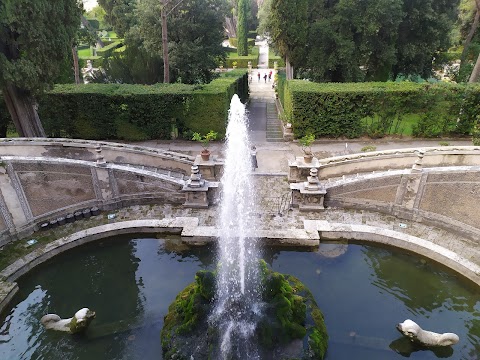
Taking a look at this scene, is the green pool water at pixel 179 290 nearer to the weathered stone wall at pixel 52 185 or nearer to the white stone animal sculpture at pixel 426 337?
the white stone animal sculpture at pixel 426 337

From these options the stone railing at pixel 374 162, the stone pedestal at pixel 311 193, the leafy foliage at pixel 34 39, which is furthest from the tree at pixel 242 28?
the stone pedestal at pixel 311 193

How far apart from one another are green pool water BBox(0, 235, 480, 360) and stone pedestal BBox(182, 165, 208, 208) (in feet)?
6.28

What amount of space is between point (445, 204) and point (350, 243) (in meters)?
3.35

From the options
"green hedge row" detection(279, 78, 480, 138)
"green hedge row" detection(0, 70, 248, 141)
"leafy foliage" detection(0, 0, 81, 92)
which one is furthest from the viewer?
"green hedge row" detection(0, 70, 248, 141)

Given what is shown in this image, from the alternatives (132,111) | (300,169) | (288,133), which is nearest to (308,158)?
(300,169)

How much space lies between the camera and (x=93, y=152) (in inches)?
588

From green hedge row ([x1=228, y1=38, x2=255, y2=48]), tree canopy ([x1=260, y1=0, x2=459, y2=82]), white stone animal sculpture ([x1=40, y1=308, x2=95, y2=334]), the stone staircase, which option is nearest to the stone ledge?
white stone animal sculpture ([x1=40, y1=308, x2=95, y2=334])

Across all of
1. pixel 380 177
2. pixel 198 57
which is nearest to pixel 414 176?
pixel 380 177

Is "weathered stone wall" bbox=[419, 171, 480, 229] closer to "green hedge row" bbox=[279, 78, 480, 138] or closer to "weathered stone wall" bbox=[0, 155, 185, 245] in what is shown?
"green hedge row" bbox=[279, 78, 480, 138]

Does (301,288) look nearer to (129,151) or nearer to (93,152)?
(129,151)

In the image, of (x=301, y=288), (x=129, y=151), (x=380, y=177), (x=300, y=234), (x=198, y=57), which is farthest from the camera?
(x=198, y=57)

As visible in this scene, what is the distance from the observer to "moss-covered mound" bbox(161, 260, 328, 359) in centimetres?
714

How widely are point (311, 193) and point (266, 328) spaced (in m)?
6.36

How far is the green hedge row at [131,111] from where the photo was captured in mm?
18984
